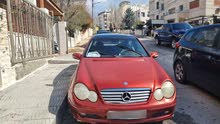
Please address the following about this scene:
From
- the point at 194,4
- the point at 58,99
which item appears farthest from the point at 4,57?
the point at 194,4

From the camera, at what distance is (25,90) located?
5773 millimetres

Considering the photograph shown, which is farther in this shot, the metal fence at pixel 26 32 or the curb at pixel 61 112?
the metal fence at pixel 26 32

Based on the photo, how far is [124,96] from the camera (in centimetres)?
365

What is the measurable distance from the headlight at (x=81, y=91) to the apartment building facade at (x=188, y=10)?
30.9 m

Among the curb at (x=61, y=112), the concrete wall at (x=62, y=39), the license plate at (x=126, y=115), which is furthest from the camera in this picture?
the concrete wall at (x=62, y=39)

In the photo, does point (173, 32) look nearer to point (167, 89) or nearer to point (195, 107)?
point (195, 107)

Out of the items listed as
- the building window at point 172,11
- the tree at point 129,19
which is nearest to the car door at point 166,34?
the building window at point 172,11

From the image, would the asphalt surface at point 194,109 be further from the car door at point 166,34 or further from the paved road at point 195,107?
the car door at point 166,34

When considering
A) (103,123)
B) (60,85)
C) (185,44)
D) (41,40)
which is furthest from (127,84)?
(41,40)

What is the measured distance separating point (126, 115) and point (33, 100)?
2231mm

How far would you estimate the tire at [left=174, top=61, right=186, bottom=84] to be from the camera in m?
6.73

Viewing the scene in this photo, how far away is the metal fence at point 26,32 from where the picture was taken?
7.00m

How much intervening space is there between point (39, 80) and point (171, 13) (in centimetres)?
4881

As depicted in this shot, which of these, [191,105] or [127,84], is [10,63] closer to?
[127,84]
